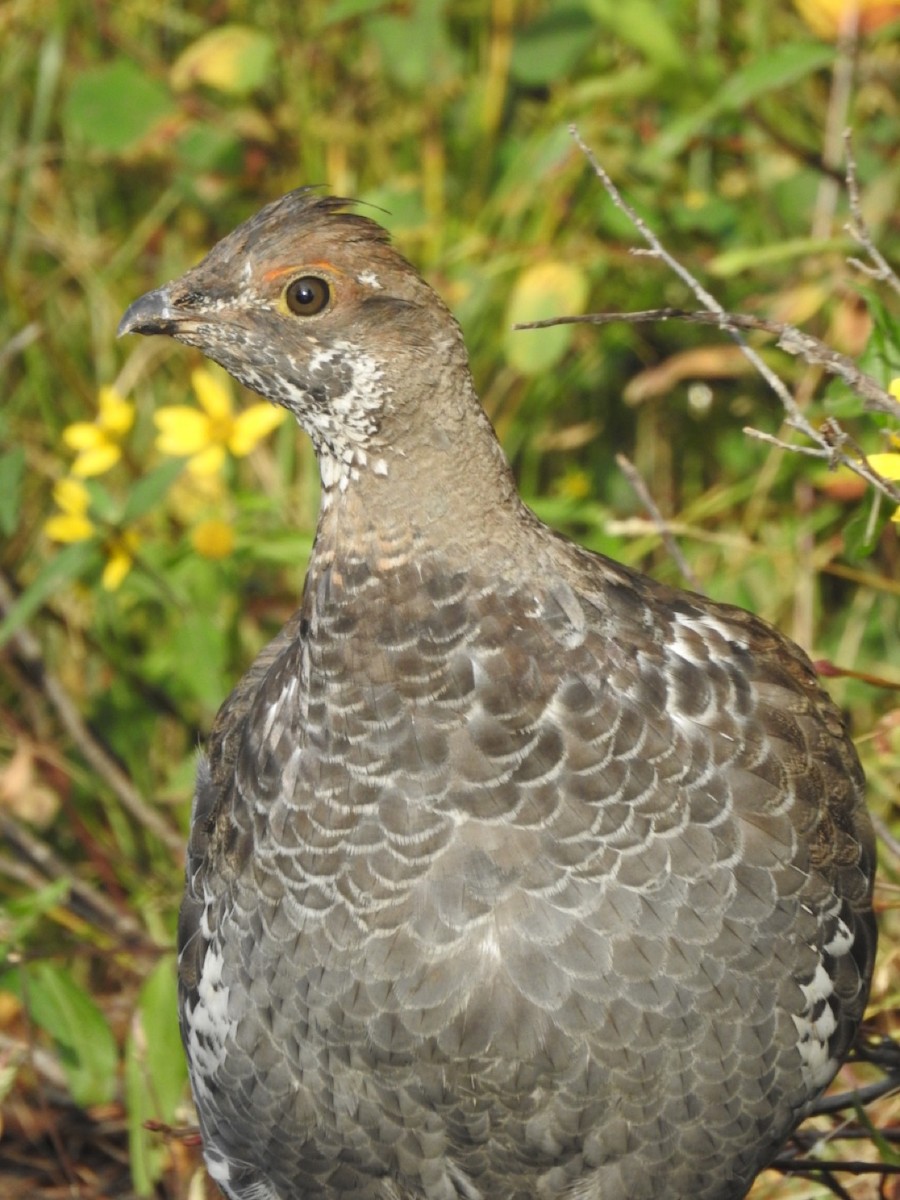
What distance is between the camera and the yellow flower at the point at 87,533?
3.48 meters

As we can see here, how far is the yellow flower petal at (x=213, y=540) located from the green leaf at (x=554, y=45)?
1480mm

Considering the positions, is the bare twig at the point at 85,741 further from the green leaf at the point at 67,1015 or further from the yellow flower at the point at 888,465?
the yellow flower at the point at 888,465

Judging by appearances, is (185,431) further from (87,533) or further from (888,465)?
(888,465)

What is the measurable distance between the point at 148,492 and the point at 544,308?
1123mm

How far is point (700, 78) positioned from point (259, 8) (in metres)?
1.42

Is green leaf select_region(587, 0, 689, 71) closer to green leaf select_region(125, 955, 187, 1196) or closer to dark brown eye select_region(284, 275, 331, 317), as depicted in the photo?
dark brown eye select_region(284, 275, 331, 317)

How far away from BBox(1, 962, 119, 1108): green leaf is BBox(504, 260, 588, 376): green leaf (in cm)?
172

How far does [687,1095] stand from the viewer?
239 cm

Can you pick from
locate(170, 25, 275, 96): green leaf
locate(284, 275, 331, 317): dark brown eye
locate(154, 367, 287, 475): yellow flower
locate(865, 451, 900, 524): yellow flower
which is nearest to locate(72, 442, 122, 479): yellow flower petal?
locate(154, 367, 287, 475): yellow flower

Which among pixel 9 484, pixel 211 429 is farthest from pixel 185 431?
pixel 9 484

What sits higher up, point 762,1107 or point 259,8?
point 259,8

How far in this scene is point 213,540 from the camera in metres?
3.65

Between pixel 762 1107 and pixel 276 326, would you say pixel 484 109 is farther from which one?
pixel 762 1107

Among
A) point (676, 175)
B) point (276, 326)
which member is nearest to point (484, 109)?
point (676, 175)
